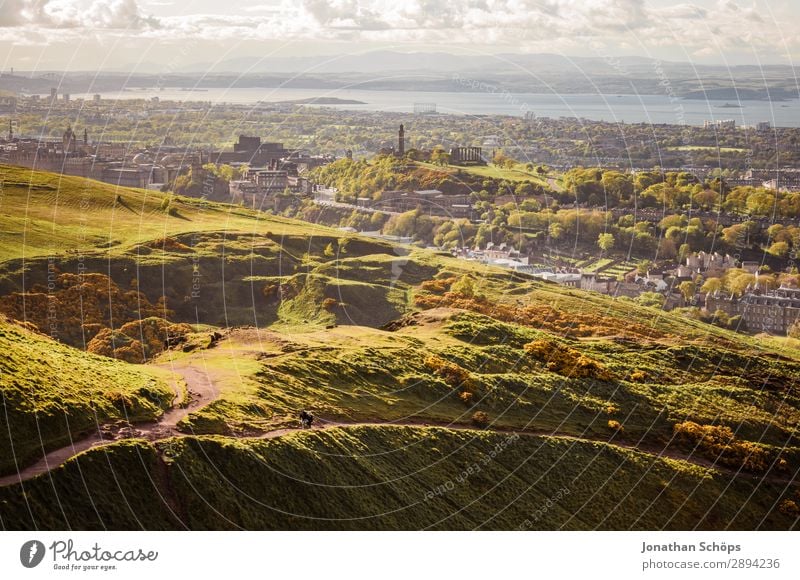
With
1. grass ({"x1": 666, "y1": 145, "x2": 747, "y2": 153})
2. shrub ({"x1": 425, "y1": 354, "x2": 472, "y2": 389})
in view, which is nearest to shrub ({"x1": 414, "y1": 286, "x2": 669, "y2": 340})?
shrub ({"x1": 425, "y1": 354, "x2": 472, "y2": 389})

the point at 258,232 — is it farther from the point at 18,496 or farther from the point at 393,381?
the point at 18,496

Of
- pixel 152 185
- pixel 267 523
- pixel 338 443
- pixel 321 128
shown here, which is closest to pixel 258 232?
pixel 152 185

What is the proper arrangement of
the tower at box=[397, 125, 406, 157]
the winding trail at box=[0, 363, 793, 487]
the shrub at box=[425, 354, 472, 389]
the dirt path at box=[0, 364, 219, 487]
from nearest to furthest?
the dirt path at box=[0, 364, 219, 487], the winding trail at box=[0, 363, 793, 487], the shrub at box=[425, 354, 472, 389], the tower at box=[397, 125, 406, 157]

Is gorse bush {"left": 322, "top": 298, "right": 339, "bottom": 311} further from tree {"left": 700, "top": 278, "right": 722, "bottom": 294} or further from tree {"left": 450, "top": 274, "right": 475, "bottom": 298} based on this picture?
tree {"left": 700, "top": 278, "right": 722, "bottom": 294}

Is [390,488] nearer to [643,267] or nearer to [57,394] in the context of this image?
[57,394]

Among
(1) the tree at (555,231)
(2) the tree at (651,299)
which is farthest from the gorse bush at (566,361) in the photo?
(1) the tree at (555,231)

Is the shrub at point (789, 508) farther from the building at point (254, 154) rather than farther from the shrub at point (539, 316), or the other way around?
the building at point (254, 154)
